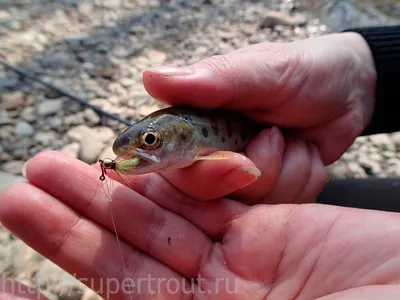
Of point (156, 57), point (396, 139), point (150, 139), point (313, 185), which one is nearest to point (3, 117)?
point (156, 57)

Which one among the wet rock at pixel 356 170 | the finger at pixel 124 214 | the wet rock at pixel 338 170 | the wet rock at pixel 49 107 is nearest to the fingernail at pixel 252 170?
the finger at pixel 124 214

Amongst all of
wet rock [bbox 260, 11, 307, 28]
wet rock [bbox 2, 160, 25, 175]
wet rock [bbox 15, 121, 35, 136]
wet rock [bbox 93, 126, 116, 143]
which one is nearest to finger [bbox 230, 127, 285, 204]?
wet rock [bbox 93, 126, 116, 143]

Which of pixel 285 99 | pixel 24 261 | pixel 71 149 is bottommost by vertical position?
pixel 24 261

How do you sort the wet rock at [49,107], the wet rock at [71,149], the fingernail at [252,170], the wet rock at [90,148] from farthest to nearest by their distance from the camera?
the wet rock at [49,107] < the wet rock at [71,149] < the wet rock at [90,148] < the fingernail at [252,170]

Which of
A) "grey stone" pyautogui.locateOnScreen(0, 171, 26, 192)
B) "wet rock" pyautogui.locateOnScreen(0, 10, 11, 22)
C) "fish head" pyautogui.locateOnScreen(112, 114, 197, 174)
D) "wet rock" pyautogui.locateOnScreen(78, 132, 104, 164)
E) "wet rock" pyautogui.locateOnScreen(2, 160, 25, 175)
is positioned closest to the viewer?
"fish head" pyautogui.locateOnScreen(112, 114, 197, 174)

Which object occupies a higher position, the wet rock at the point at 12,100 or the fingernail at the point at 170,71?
the fingernail at the point at 170,71

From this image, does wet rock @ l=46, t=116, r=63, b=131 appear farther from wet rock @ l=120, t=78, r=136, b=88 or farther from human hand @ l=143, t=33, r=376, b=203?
human hand @ l=143, t=33, r=376, b=203

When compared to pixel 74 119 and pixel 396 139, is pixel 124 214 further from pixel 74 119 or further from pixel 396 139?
pixel 396 139

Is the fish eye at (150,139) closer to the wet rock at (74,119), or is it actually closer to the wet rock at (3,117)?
the wet rock at (74,119)
